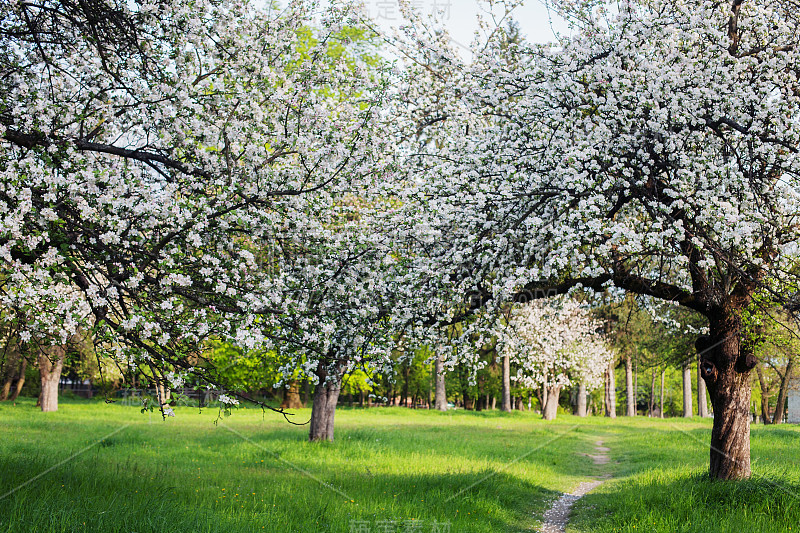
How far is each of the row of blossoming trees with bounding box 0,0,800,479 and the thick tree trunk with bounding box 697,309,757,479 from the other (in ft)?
0.12

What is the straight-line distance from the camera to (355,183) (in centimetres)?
923

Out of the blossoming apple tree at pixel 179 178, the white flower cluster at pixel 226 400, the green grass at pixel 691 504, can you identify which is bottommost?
the green grass at pixel 691 504

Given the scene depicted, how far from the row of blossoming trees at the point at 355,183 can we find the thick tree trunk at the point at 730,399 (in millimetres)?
36

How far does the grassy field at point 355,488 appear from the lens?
25.8ft

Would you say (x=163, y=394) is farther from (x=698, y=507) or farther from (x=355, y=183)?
(x=698, y=507)

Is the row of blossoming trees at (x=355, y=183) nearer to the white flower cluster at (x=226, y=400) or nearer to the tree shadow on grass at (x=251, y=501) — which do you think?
the white flower cluster at (x=226, y=400)

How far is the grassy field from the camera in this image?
7855mm

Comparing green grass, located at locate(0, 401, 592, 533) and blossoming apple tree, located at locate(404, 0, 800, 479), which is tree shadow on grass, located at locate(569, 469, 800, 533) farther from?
green grass, located at locate(0, 401, 592, 533)

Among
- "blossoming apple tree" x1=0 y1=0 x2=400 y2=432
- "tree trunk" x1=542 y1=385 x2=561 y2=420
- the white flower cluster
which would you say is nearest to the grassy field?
the white flower cluster

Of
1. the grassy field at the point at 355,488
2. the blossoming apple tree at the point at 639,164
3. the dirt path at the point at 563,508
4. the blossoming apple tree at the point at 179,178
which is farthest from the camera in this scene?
the dirt path at the point at 563,508

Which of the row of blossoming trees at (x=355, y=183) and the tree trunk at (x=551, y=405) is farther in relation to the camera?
the tree trunk at (x=551, y=405)

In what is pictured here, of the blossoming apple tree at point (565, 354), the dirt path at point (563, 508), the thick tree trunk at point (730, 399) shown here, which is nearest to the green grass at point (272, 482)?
the dirt path at point (563, 508)

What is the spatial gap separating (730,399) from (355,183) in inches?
294

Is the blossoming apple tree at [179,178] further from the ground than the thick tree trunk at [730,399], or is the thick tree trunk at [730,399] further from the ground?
the blossoming apple tree at [179,178]
